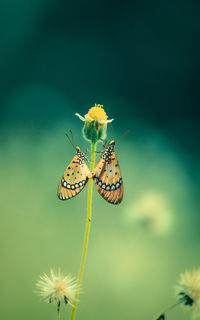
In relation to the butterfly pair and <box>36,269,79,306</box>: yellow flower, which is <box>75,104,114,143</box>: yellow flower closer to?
the butterfly pair

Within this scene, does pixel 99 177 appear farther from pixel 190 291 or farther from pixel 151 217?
pixel 151 217

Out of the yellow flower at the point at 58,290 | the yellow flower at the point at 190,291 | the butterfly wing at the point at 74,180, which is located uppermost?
the butterfly wing at the point at 74,180

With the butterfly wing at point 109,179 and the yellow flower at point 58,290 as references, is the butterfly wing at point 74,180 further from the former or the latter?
the yellow flower at point 58,290

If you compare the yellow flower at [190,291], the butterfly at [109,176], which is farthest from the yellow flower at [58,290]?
the butterfly at [109,176]

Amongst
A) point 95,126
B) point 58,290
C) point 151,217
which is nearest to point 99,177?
point 95,126

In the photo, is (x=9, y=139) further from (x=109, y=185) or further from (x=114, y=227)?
(x=109, y=185)

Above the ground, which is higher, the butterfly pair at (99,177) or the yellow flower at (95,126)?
the yellow flower at (95,126)

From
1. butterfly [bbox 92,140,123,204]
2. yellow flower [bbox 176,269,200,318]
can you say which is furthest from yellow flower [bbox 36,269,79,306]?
butterfly [bbox 92,140,123,204]

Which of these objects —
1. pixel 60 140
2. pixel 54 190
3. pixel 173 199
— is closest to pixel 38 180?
pixel 54 190
